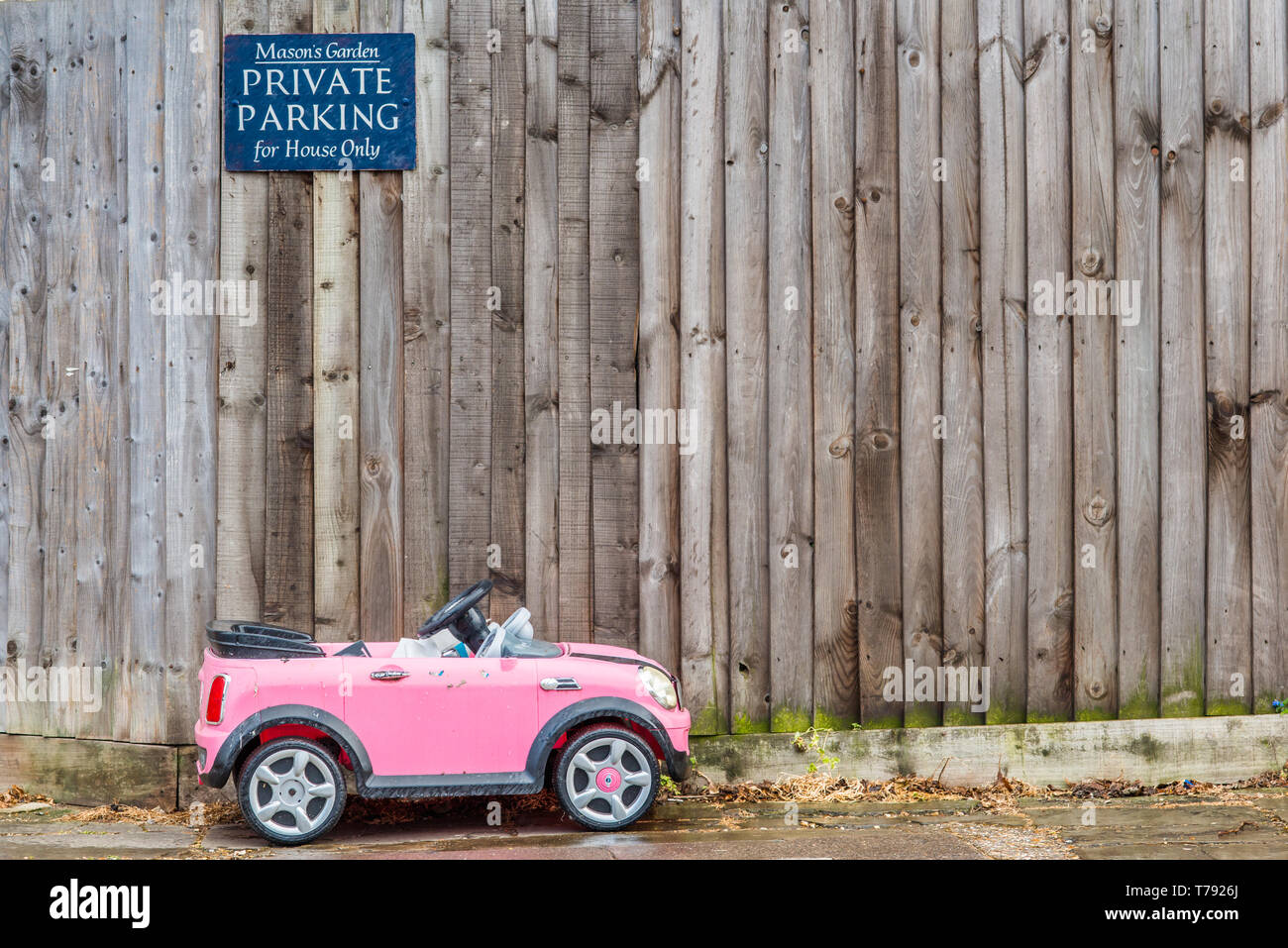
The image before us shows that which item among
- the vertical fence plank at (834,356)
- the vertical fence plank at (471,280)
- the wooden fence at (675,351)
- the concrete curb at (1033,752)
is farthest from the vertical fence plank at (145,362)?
the vertical fence plank at (834,356)

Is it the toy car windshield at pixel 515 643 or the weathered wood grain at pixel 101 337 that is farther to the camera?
the weathered wood grain at pixel 101 337

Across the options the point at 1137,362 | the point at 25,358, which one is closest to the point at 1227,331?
the point at 1137,362

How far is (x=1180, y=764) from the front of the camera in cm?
504

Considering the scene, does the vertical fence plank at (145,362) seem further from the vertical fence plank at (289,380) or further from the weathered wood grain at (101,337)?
the vertical fence plank at (289,380)

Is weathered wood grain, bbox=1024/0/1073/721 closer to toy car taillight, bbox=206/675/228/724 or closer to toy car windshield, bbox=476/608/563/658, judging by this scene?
toy car windshield, bbox=476/608/563/658

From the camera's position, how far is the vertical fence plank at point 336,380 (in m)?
5.09

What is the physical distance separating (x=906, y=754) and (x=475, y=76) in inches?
141

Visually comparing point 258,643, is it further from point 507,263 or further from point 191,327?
point 507,263

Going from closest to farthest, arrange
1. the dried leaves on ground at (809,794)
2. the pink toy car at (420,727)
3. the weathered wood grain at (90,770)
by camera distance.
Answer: the pink toy car at (420,727) < the dried leaves on ground at (809,794) < the weathered wood grain at (90,770)

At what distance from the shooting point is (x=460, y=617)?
451cm

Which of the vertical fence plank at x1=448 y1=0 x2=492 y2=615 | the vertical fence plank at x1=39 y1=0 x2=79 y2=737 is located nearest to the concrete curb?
the vertical fence plank at x1=448 y1=0 x2=492 y2=615

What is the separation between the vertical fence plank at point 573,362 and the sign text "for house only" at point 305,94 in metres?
0.69

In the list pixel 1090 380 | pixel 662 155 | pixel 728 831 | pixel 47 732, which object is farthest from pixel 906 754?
pixel 47 732

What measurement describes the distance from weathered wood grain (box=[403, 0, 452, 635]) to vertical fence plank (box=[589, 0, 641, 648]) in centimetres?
66
